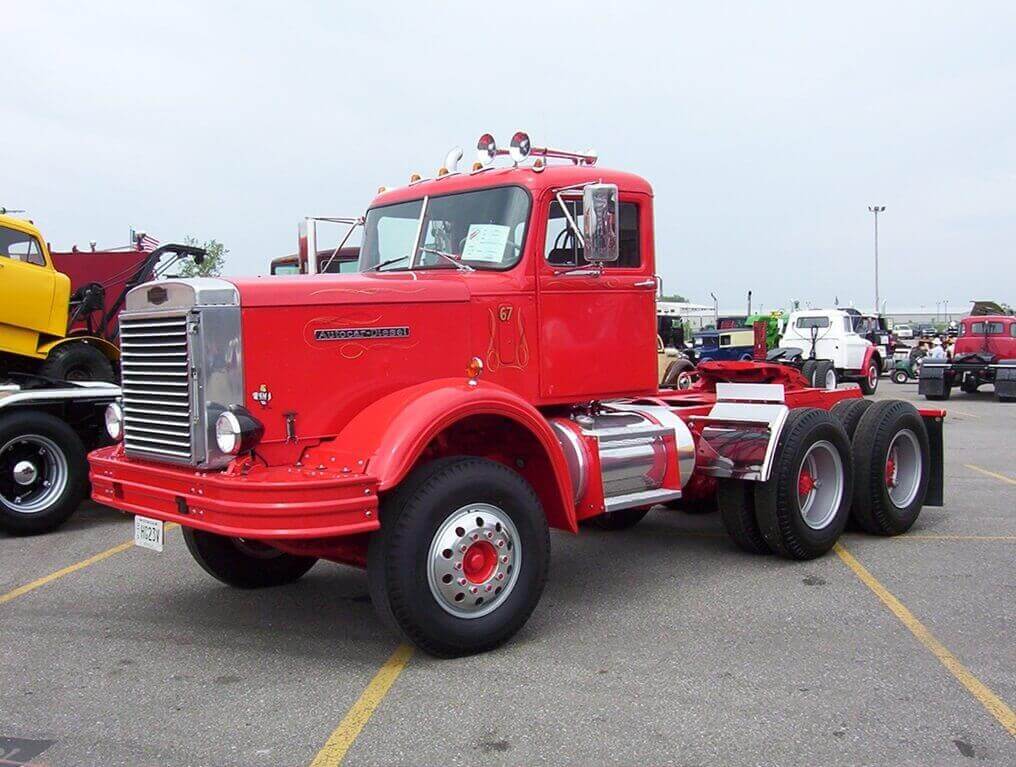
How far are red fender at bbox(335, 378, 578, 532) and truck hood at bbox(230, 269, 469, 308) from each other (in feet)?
1.64

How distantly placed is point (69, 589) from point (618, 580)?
363 centimetres

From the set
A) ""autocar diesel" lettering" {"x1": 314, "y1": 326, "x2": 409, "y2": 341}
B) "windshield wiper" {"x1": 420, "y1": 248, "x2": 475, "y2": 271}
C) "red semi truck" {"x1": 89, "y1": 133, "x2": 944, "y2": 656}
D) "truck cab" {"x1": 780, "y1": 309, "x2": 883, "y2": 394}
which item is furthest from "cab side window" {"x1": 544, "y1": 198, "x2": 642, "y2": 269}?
"truck cab" {"x1": 780, "y1": 309, "x2": 883, "y2": 394}

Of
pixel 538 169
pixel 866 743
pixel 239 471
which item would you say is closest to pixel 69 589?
pixel 239 471

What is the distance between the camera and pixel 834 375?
1051 inches

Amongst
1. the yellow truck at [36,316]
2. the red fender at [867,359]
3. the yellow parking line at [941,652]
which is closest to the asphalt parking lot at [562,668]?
the yellow parking line at [941,652]

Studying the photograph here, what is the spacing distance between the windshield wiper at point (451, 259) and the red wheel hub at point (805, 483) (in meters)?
2.87

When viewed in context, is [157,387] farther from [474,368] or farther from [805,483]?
[805,483]

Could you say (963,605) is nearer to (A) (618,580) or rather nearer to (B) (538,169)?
(A) (618,580)

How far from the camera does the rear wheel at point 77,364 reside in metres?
11.1

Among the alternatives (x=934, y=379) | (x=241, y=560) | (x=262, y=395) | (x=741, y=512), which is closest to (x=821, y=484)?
(x=741, y=512)

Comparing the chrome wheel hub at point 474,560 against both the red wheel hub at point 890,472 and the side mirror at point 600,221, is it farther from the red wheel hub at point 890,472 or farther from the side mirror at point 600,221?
the red wheel hub at point 890,472

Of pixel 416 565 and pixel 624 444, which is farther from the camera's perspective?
pixel 624 444

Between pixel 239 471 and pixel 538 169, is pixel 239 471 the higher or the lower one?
the lower one

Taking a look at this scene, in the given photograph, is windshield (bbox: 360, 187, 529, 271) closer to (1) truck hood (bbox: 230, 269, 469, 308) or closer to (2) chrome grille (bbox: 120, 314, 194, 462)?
(1) truck hood (bbox: 230, 269, 469, 308)
